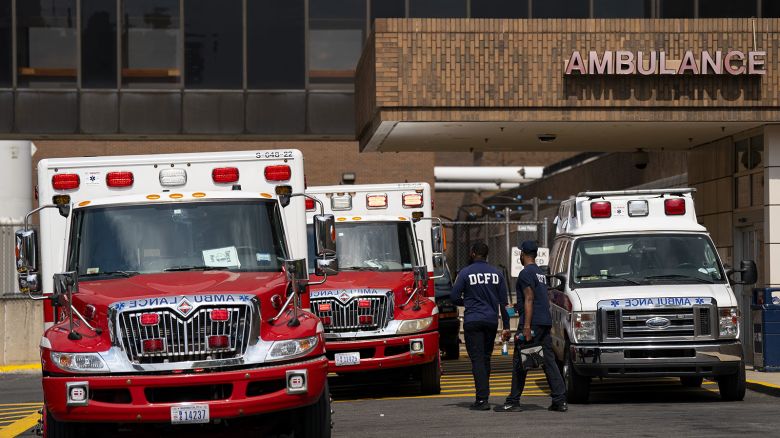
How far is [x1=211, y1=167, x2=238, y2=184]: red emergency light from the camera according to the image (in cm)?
1298

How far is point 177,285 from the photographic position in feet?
35.4

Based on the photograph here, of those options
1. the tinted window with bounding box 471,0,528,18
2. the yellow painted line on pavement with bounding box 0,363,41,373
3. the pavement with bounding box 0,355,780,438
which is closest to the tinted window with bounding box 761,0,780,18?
the tinted window with bounding box 471,0,528,18

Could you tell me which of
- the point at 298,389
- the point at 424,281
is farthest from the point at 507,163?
the point at 298,389

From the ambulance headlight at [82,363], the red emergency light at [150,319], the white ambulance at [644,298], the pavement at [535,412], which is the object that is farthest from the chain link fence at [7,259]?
the red emergency light at [150,319]

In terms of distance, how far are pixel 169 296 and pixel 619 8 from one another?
23.6 metres

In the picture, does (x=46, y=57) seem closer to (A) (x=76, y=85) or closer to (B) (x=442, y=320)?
(A) (x=76, y=85)

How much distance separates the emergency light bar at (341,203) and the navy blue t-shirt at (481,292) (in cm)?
426

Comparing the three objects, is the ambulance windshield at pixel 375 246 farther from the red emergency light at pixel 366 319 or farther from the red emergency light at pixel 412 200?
the red emergency light at pixel 412 200

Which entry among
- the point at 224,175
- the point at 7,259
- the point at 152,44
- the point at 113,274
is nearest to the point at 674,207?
the point at 224,175

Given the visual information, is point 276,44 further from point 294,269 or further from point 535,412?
point 294,269

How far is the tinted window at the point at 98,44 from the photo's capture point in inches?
1296

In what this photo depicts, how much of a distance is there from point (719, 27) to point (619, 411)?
8.17 m

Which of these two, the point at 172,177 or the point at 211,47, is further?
the point at 211,47

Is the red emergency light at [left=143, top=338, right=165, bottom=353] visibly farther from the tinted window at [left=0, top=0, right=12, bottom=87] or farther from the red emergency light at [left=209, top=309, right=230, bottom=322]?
the tinted window at [left=0, top=0, right=12, bottom=87]
